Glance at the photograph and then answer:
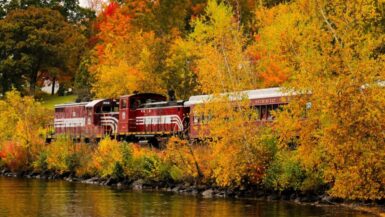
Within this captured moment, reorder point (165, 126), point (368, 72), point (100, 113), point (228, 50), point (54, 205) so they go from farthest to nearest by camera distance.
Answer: point (100, 113), point (165, 126), point (228, 50), point (54, 205), point (368, 72)

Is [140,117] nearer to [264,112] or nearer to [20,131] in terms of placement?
[20,131]

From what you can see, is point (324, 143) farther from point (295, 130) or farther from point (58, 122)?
point (58, 122)

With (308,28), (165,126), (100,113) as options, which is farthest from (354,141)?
(100,113)

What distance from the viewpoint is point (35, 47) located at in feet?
300

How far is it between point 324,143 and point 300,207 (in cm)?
375

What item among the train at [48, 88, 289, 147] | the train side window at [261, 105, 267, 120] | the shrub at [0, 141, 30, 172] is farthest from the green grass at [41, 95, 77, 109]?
the train side window at [261, 105, 267, 120]

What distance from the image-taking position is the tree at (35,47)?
9044cm

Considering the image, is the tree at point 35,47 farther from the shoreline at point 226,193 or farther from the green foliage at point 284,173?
the green foliage at point 284,173

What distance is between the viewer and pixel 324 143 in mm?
29281

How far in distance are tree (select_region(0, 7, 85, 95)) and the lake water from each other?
51104 mm

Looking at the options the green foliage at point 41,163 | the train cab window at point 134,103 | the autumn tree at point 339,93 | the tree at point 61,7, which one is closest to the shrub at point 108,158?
the green foliage at point 41,163

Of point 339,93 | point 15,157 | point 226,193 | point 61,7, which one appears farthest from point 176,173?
point 61,7

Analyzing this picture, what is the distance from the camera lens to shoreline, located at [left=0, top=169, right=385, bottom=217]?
31.3m

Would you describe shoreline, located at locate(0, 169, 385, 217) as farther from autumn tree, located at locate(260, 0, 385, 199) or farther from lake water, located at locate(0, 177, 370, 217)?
autumn tree, located at locate(260, 0, 385, 199)
